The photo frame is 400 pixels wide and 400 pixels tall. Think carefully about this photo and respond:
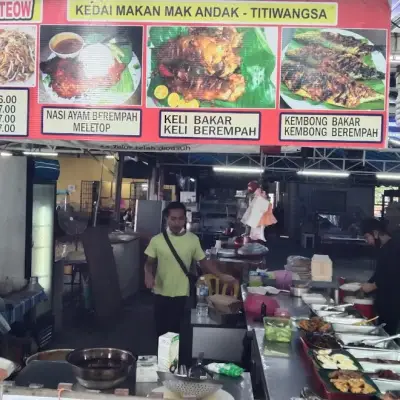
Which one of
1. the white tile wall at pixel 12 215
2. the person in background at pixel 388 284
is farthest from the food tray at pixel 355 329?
the white tile wall at pixel 12 215

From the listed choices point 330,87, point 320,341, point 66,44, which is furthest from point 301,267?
point 66,44

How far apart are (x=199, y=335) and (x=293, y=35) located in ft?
9.76

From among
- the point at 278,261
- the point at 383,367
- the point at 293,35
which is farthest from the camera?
the point at 278,261

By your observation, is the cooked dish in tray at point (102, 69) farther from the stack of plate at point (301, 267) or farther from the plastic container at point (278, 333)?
the stack of plate at point (301, 267)

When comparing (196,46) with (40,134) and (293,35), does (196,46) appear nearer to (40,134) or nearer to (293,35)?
(293,35)

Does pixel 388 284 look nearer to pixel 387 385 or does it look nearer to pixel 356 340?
pixel 356 340

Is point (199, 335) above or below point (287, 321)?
below

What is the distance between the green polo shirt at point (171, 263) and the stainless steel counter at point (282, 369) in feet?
3.31

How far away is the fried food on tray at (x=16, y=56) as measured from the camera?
237 centimetres

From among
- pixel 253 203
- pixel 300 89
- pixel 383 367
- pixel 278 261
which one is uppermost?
pixel 300 89

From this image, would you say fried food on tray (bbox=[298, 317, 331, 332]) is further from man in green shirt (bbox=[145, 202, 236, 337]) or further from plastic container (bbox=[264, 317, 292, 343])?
man in green shirt (bbox=[145, 202, 236, 337])

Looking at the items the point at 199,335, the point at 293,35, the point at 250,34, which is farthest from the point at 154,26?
the point at 199,335

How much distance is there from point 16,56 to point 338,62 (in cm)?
163

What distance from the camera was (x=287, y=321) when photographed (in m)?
3.64
